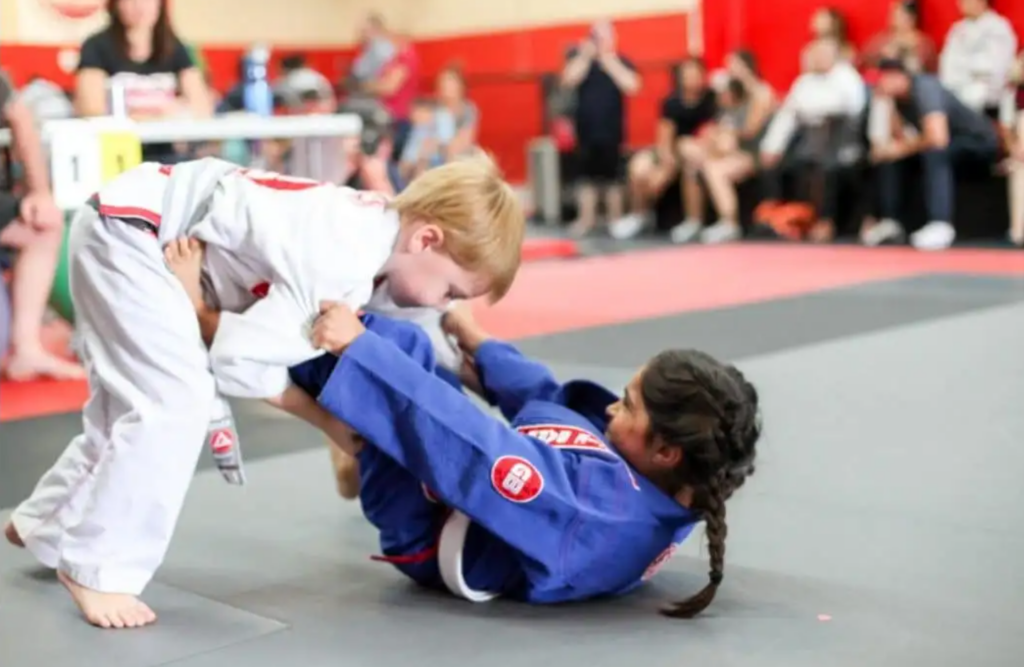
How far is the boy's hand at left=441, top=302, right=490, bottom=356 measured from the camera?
2598mm

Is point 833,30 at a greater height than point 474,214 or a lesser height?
greater

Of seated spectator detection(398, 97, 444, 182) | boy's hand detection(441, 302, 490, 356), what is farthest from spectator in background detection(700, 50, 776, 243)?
boy's hand detection(441, 302, 490, 356)

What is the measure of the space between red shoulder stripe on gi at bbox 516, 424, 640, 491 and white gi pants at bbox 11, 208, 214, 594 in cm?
54

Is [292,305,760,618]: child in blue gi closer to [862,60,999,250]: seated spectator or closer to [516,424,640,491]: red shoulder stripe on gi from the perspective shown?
[516,424,640,491]: red shoulder stripe on gi

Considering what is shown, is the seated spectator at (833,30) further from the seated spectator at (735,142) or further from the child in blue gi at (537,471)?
the child in blue gi at (537,471)

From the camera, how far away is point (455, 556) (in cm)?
217

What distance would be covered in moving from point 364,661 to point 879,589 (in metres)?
0.86

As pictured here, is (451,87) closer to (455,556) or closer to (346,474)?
(346,474)

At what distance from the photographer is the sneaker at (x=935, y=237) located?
29.0 feet

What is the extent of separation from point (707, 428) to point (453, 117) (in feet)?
32.5

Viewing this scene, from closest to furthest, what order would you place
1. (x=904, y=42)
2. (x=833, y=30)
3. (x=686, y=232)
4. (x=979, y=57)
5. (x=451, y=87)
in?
(x=979, y=57)
(x=904, y=42)
(x=833, y=30)
(x=686, y=232)
(x=451, y=87)

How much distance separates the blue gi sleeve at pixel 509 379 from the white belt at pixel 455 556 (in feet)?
1.25

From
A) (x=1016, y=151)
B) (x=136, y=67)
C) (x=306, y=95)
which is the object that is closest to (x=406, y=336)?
(x=136, y=67)

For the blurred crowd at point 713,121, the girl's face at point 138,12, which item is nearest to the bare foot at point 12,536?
the blurred crowd at point 713,121
